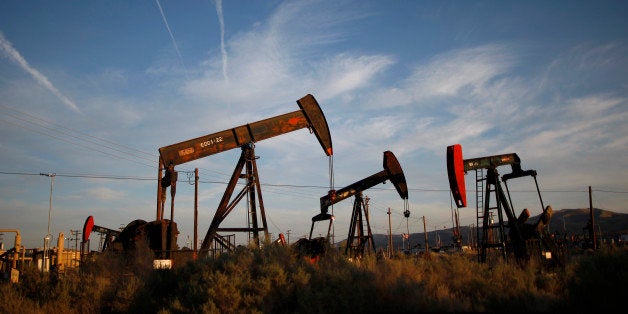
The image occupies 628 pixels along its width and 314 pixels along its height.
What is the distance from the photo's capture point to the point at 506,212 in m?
13.3

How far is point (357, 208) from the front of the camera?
19.5m

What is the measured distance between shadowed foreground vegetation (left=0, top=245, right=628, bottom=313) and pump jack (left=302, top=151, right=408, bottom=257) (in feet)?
31.7

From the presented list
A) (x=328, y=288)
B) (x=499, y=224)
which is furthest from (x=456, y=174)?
(x=328, y=288)

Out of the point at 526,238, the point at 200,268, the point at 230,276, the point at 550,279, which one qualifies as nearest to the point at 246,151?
the point at 200,268

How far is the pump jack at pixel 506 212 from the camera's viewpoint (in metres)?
11.3

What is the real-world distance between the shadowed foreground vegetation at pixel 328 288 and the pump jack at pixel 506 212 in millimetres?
3358

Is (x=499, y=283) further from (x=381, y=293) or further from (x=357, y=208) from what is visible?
(x=357, y=208)

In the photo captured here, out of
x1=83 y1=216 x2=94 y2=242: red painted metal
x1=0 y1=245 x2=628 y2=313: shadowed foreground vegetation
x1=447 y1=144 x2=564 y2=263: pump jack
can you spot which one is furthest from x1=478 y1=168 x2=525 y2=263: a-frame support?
x1=83 y1=216 x2=94 y2=242: red painted metal

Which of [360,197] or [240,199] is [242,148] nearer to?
[240,199]

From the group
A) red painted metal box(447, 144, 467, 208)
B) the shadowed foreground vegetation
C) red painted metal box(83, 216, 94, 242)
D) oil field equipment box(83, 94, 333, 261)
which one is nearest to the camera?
the shadowed foreground vegetation

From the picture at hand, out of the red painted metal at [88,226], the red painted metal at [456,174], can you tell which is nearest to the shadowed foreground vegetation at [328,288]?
the red painted metal at [456,174]

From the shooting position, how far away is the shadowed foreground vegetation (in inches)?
223

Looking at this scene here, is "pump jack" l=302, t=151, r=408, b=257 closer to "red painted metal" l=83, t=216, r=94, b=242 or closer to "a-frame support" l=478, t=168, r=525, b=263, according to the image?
"a-frame support" l=478, t=168, r=525, b=263

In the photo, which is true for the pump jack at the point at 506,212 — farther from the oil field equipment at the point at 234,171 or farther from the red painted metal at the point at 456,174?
the oil field equipment at the point at 234,171
